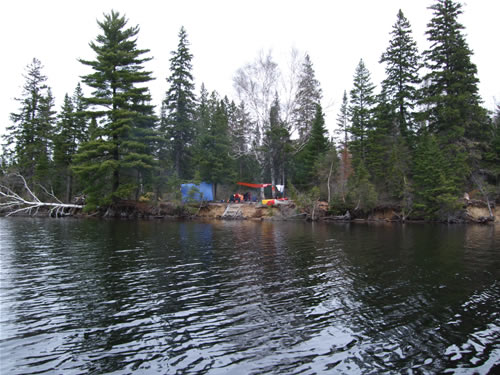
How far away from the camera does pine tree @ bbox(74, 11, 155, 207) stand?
3450 cm

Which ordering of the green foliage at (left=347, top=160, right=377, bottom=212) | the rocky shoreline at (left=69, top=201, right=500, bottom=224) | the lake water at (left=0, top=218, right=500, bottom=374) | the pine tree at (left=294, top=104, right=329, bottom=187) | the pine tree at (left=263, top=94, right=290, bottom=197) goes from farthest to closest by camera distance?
the pine tree at (left=294, top=104, right=329, bottom=187)
the pine tree at (left=263, top=94, right=290, bottom=197)
the rocky shoreline at (left=69, top=201, right=500, bottom=224)
the green foliage at (left=347, top=160, right=377, bottom=212)
the lake water at (left=0, top=218, right=500, bottom=374)

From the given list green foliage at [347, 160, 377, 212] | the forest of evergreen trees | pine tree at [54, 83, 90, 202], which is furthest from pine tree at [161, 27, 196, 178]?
green foliage at [347, 160, 377, 212]

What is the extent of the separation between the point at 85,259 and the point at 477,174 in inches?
1527

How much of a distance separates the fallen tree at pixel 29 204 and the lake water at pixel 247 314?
2702 centimetres

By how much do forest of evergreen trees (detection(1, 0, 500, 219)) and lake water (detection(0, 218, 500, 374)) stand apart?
73.8ft

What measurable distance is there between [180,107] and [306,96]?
1767cm

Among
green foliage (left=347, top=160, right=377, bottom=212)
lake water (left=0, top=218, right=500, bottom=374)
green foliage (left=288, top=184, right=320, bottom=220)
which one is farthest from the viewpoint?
green foliage (left=288, top=184, right=320, bottom=220)

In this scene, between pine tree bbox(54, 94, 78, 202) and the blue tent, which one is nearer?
the blue tent

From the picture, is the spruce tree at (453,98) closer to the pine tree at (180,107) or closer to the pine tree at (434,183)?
the pine tree at (434,183)

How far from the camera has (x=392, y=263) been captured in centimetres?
1277

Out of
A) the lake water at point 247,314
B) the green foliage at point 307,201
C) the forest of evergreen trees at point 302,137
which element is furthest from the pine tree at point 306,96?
the lake water at point 247,314

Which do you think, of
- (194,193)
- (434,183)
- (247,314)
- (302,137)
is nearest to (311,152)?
(302,137)

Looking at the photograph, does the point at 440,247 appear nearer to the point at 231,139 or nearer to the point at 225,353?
the point at 225,353

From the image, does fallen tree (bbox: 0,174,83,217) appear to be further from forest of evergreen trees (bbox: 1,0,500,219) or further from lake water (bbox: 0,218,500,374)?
lake water (bbox: 0,218,500,374)
